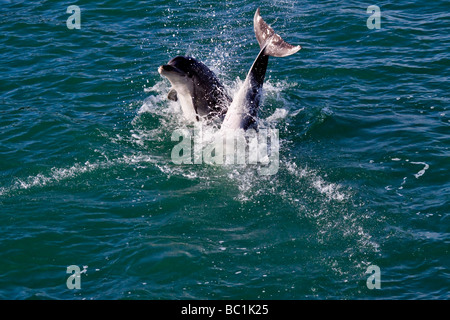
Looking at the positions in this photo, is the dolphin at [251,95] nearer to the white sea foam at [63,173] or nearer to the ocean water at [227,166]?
the ocean water at [227,166]

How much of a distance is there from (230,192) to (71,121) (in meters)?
5.42

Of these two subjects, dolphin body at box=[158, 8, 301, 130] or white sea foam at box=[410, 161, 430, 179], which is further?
dolphin body at box=[158, 8, 301, 130]

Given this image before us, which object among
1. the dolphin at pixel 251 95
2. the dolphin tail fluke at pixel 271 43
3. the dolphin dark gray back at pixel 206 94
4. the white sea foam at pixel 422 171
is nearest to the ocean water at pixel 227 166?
the white sea foam at pixel 422 171

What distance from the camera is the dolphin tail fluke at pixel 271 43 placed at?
15.4 metres

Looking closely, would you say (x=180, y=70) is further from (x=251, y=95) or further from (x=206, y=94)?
(x=251, y=95)

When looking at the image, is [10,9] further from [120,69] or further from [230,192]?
[230,192]

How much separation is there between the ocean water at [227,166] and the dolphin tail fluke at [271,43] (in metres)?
2.20

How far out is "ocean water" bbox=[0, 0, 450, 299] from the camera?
1216 centimetres

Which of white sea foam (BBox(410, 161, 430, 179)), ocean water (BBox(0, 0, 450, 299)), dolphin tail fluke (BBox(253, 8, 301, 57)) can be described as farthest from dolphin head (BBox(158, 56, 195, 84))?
white sea foam (BBox(410, 161, 430, 179))

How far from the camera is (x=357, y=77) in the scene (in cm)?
1930

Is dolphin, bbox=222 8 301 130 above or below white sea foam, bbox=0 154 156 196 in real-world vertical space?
above

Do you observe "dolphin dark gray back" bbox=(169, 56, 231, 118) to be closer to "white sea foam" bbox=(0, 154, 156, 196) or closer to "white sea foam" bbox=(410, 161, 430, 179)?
"white sea foam" bbox=(0, 154, 156, 196)

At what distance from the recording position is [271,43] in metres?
15.7

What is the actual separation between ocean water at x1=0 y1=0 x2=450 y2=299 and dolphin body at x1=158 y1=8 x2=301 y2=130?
862mm
